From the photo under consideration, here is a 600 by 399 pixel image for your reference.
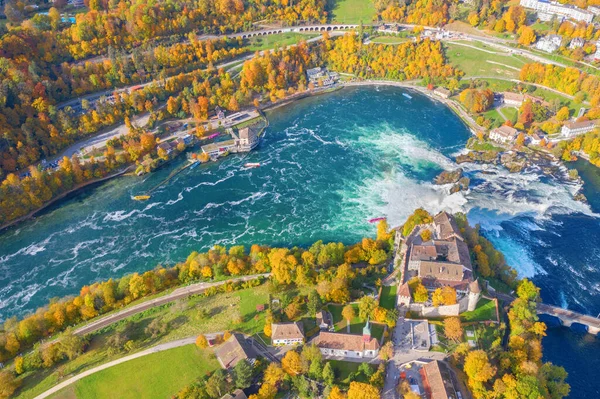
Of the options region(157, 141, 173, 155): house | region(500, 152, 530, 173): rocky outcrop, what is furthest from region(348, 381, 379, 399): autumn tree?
region(157, 141, 173, 155): house

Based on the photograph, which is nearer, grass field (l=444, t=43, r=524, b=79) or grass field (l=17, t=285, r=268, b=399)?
grass field (l=17, t=285, r=268, b=399)

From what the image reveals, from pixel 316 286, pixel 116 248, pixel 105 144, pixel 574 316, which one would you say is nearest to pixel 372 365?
pixel 316 286

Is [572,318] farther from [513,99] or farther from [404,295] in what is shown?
[513,99]

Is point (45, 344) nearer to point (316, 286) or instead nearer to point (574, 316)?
point (316, 286)

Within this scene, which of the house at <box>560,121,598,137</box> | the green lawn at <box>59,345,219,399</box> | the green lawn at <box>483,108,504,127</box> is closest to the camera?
the green lawn at <box>59,345,219,399</box>

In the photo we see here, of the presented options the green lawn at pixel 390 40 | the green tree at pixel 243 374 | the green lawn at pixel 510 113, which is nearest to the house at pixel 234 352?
the green tree at pixel 243 374

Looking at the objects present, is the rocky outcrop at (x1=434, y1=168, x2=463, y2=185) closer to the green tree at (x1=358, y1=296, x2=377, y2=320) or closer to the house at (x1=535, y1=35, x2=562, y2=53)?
the green tree at (x1=358, y1=296, x2=377, y2=320)
